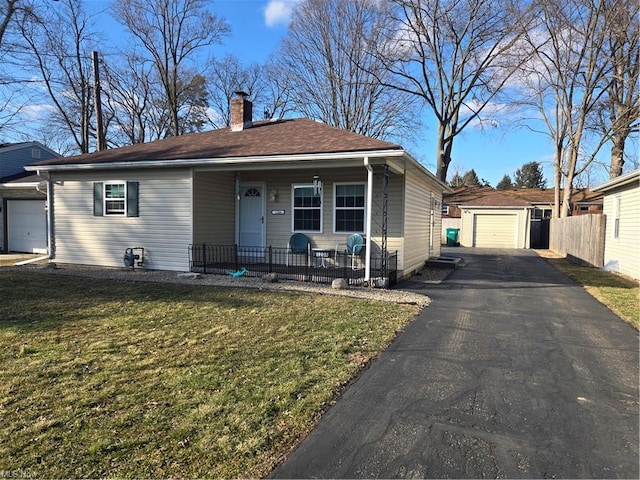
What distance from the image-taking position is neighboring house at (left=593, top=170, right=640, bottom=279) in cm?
1148

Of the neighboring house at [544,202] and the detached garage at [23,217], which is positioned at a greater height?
the neighboring house at [544,202]

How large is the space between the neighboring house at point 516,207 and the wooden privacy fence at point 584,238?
3221 millimetres

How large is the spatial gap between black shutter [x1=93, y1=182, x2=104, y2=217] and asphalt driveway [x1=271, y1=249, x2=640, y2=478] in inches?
397

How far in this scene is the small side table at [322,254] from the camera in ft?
37.6

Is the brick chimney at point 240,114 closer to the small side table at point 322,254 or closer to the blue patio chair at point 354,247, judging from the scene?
the small side table at point 322,254

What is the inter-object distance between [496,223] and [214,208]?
71.9ft

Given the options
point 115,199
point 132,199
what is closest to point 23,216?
point 115,199

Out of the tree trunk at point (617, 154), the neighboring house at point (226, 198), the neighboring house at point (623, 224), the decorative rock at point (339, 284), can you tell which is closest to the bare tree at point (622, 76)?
the tree trunk at point (617, 154)

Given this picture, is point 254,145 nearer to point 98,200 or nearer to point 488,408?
point 98,200

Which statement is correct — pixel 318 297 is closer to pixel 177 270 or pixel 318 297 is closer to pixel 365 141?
pixel 365 141

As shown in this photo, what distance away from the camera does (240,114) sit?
1410 cm

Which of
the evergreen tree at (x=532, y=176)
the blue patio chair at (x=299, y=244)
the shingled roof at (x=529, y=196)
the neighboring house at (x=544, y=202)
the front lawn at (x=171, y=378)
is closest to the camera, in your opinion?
the front lawn at (x=171, y=378)

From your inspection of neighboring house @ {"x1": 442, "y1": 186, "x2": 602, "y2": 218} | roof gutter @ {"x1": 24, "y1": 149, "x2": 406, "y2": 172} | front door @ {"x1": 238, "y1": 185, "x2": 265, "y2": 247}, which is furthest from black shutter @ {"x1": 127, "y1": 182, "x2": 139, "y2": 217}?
neighboring house @ {"x1": 442, "y1": 186, "x2": 602, "y2": 218}

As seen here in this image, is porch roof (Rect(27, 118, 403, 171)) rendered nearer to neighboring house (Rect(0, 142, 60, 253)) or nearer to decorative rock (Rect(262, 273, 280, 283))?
decorative rock (Rect(262, 273, 280, 283))
